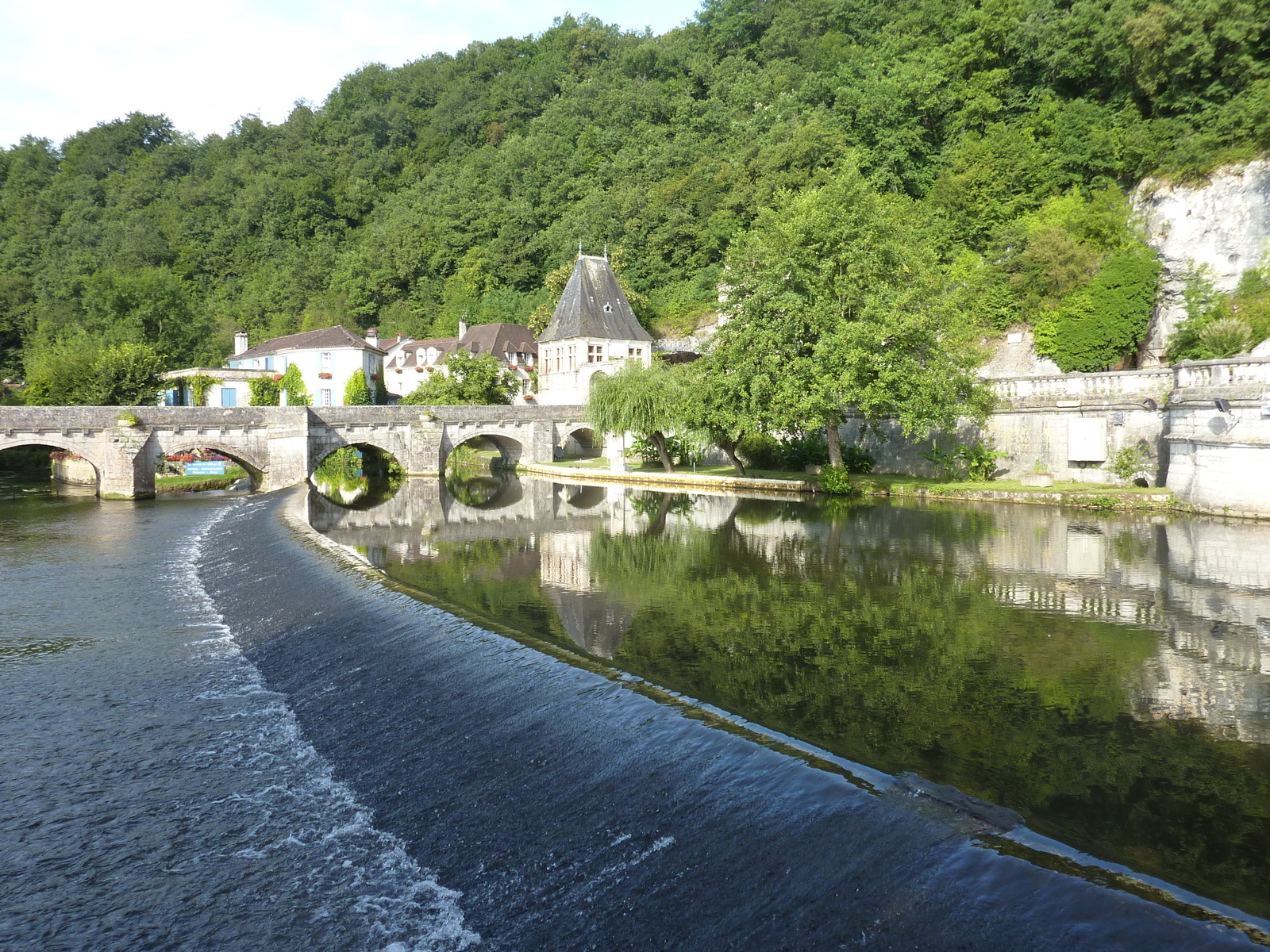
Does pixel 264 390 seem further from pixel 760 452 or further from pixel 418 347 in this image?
pixel 760 452

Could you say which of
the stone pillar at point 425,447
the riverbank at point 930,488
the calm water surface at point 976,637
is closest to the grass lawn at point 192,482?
the stone pillar at point 425,447

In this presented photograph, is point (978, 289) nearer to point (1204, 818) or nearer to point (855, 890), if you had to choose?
point (1204, 818)

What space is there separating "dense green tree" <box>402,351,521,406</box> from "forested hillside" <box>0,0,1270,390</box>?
560 inches

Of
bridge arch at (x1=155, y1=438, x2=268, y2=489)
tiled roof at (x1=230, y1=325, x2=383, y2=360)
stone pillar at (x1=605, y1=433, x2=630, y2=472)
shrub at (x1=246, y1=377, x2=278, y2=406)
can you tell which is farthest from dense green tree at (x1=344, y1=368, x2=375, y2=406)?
stone pillar at (x1=605, y1=433, x2=630, y2=472)

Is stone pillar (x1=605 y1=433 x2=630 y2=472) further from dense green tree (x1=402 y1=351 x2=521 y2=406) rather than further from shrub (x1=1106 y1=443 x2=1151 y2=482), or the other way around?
shrub (x1=1106 y1=443 x2=1151 y2=482)

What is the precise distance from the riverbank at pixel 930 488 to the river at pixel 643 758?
7.38 metres

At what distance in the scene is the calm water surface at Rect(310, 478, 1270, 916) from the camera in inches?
277

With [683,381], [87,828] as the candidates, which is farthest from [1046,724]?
[683,381]

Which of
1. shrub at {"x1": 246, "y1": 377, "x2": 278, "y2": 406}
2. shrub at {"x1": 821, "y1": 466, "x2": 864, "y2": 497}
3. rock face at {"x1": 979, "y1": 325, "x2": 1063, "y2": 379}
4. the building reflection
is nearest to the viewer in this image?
the building reflection

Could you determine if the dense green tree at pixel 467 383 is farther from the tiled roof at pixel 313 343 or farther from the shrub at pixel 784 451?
the shrub at pixel 784 451

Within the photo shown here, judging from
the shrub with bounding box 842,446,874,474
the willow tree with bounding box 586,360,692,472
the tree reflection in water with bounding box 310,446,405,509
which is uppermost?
the willow tree with bounding box 586,360,692,472

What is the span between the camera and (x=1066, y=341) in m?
33.6

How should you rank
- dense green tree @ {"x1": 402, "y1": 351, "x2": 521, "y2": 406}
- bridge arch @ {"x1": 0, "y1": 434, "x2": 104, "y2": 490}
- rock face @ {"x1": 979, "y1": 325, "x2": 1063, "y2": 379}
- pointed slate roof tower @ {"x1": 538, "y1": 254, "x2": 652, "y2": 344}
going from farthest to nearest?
pointed slate roof tower @ {"x1": 538, "y1": 254, "x2": 652, "y2": 344} → dense green tree @ {"x1": 402, "y1": 351, "x2": 521, "y2": 406} → rock face @ {"x1": 979, "y1": 325, "x2": 1063, "y2": 379} → bridge arch @ {"x1": 0, "y1": 434, "x2": 104, "y2": 490}

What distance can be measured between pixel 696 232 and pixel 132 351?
36.6 metres
